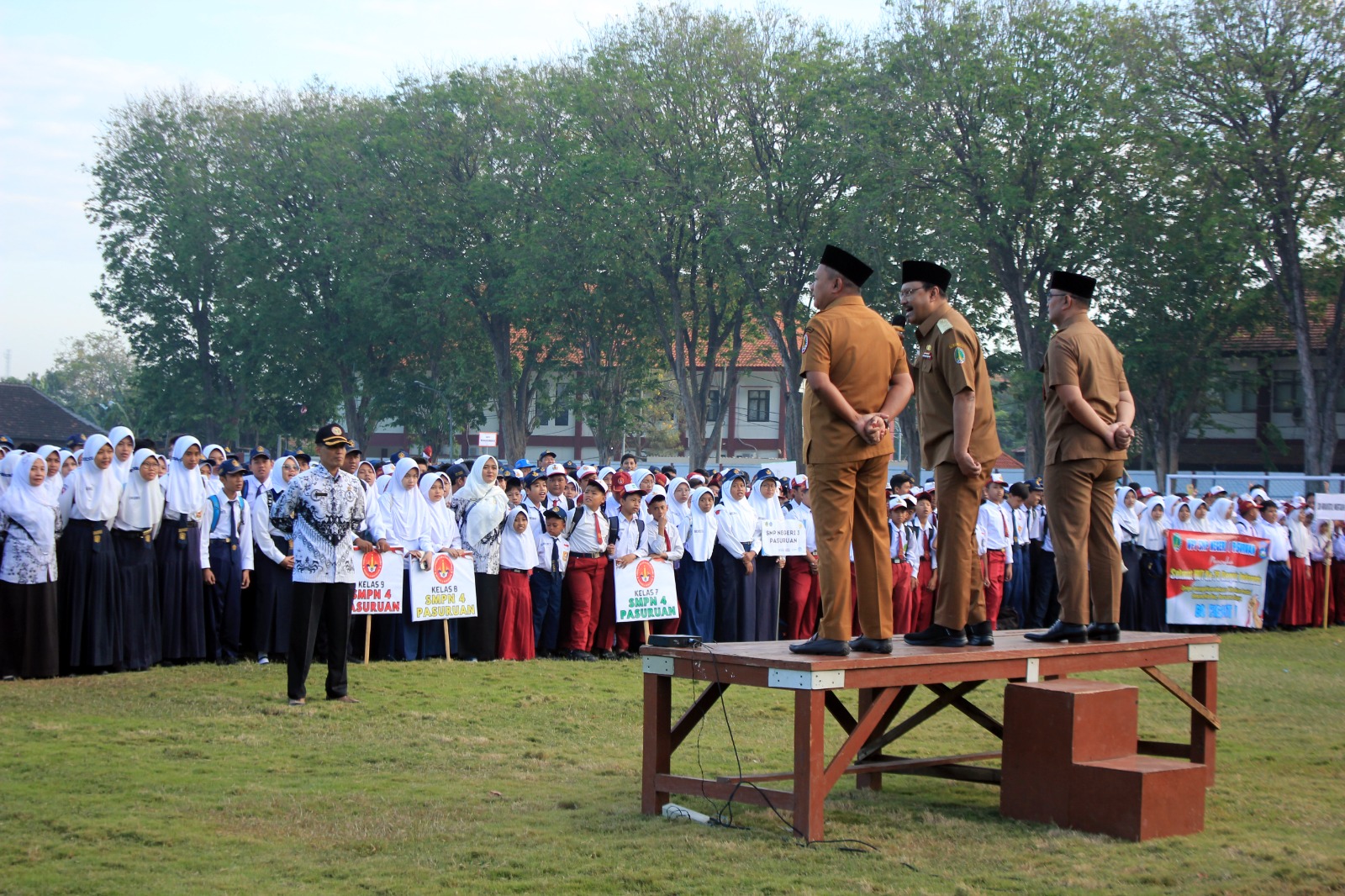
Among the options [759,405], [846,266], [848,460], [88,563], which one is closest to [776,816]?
[848,460]

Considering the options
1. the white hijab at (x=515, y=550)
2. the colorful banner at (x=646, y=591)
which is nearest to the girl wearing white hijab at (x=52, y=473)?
the white hijab at (x=515, y=550)

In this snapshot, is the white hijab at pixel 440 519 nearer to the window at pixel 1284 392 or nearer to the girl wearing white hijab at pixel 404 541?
the girl wearing white hijab at pixel 404 541

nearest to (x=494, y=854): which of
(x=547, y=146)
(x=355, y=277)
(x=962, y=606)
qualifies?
(x=962, y=606)

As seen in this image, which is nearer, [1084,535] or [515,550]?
[1084,535]

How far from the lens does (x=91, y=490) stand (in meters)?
11.9

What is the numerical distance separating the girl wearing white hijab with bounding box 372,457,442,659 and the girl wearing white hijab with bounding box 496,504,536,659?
74cm

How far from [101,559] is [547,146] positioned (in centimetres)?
3577

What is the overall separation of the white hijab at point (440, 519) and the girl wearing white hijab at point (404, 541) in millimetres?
76

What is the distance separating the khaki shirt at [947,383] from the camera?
734 centimetres

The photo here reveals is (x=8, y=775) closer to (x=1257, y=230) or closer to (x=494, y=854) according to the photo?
(x=494, y=854)

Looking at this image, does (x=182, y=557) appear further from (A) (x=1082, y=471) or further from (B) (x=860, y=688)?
(A) (x=1082, y=471)

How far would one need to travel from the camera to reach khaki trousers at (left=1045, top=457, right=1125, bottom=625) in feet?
25.6

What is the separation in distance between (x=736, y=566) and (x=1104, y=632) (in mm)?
8579

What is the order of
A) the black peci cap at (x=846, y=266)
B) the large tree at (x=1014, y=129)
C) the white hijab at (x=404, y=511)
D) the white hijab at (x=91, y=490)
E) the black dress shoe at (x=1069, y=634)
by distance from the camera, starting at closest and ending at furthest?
the black peci cap at (x=846, y=266), the black dress shoe at (x=1069, y=634), the white hijab at (x=91, y=490), the white hijab at (x=404, y=511), the large tree at (x=1014, y=129)
